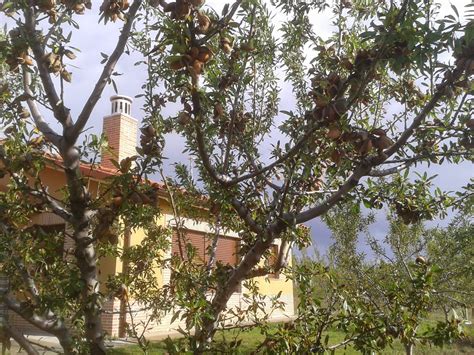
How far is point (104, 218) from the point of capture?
249 cm

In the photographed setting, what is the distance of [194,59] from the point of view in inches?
89.4

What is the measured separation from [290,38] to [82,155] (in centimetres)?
203

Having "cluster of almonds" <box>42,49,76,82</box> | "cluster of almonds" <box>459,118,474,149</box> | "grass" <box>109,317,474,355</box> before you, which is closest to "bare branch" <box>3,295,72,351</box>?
"cluster of almonds" <box>42,49,76,82</box>

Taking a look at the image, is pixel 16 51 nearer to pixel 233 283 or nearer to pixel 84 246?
pixel 84 246

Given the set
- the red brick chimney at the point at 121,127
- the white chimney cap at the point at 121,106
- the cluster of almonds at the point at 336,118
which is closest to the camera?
the cluster of almonds at the point at 336,118

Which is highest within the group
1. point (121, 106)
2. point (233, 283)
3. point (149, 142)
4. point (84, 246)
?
point (121, 106)

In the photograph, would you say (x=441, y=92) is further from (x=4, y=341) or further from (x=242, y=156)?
(x=4, y=341)

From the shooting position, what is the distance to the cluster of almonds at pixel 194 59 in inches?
88.5

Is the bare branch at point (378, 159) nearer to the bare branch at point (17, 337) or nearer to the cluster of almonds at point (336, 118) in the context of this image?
the cluster of almonds at point (336, 118)

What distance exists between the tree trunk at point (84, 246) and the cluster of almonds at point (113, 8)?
0.90 meters

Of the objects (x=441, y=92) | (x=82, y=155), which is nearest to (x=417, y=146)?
(x=441, y=92)

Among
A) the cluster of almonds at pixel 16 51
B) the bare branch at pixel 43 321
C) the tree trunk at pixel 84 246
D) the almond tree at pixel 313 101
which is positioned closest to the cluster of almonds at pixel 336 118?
the almond tree at pixel 313 101

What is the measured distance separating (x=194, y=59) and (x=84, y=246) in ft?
3.96

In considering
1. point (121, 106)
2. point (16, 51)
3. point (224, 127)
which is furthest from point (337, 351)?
point (121, 106)
